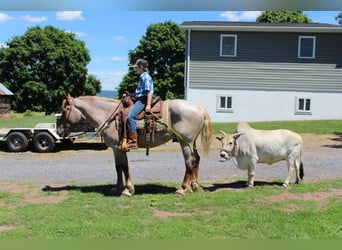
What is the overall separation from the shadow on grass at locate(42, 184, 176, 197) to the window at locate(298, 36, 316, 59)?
1812 cm

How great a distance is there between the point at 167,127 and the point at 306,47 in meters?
18.8

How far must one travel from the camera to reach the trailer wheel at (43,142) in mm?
14594

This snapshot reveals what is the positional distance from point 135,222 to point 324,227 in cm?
249

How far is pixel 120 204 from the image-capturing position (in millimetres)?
6648

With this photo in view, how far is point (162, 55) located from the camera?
2105 inches

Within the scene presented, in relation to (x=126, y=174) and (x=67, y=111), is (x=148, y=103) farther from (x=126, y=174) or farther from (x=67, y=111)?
(x=67, y=111)

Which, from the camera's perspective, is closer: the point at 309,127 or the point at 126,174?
the point at 126,174

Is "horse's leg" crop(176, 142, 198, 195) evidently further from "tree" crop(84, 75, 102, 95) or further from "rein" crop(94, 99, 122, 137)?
"tree" crop(84, 75, 102, 95)

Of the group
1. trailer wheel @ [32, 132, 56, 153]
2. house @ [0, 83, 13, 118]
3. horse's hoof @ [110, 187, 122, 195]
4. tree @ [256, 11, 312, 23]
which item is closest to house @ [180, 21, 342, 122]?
trailer wheel @ [32, 132, 56, 153]

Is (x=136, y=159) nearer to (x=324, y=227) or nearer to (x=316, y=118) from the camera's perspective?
(x=324, y=227)

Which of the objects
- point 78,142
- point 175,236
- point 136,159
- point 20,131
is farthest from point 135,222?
point 78,142

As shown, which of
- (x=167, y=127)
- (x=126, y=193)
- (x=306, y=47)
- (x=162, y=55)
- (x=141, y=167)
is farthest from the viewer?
(x=162, y=55)

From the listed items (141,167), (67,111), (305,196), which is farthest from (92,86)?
(305,196)

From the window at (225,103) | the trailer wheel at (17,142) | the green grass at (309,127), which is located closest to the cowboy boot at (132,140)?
the trailer wheel at (17,142)
